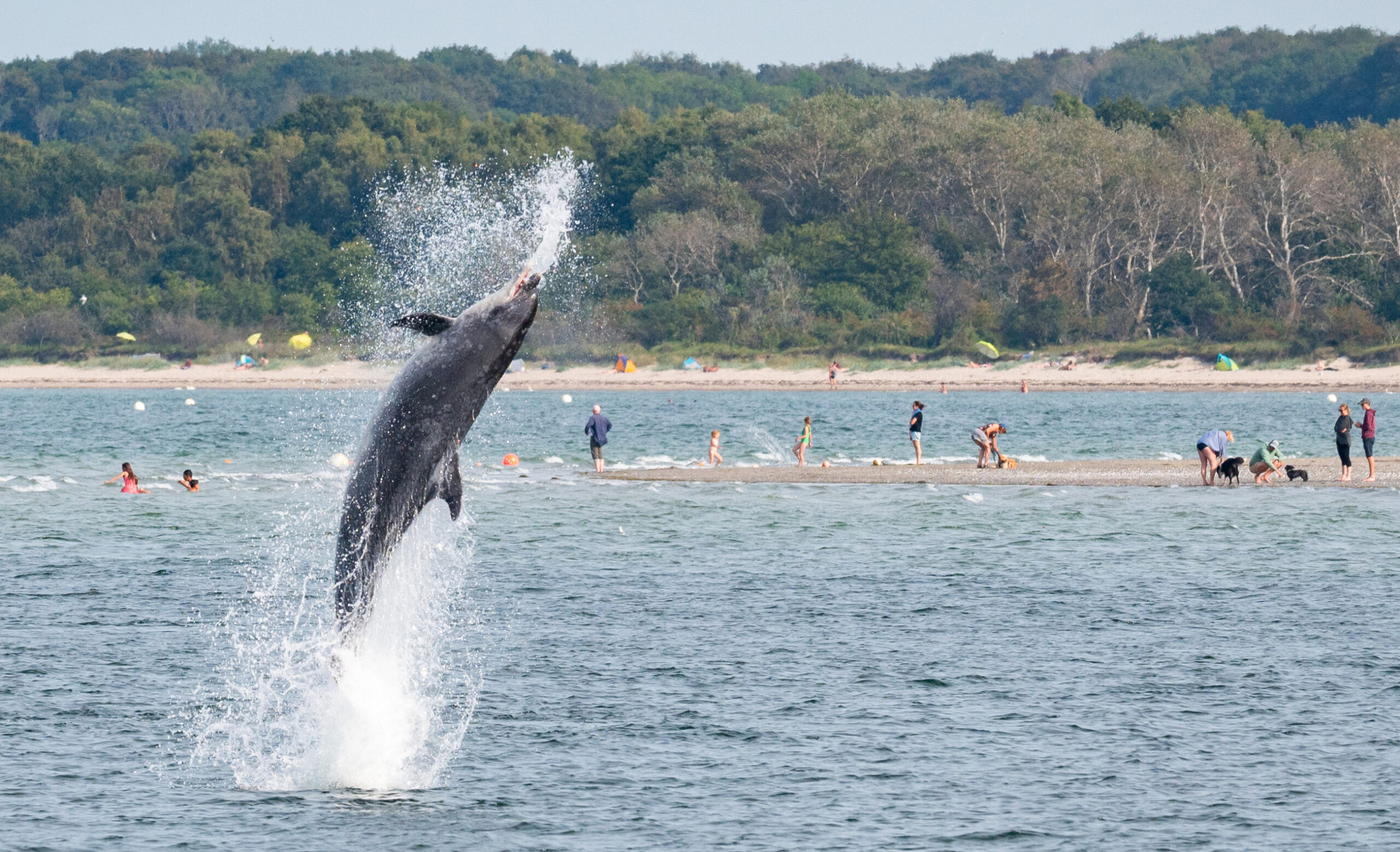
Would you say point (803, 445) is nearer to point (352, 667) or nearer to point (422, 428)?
point (352, 667)

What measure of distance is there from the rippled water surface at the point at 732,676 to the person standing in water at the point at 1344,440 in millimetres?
1448

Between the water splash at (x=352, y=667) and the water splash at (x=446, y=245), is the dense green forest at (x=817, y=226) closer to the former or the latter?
the water splash at (x=446, y=245)

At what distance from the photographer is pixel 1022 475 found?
4841cm

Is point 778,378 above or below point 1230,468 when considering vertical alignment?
below

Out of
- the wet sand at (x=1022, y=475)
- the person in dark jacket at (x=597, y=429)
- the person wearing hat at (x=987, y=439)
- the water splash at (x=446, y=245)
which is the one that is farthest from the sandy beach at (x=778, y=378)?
the person wearing hat at (x=987, y=439)

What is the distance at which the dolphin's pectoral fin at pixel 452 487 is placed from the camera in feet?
42.7

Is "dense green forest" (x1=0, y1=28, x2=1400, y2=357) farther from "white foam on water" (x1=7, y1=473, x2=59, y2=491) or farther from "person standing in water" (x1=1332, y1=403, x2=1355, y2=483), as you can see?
"white foam on water" (x1=7, y1=473, x2=59, y2=491)

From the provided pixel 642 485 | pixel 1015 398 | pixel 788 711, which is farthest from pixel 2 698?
pixel 1015 398

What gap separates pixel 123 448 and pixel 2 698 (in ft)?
151

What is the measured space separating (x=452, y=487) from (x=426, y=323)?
1.50 metres

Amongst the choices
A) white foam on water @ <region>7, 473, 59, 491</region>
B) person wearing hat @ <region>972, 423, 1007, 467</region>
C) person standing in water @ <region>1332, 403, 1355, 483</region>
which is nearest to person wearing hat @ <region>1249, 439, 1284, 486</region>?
person standing in water @ <region>1332, 403, 1355, 483</region>

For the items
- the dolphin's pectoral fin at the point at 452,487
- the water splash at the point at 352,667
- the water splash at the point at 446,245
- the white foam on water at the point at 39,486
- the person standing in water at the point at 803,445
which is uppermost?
the water splash at the point at 446,245

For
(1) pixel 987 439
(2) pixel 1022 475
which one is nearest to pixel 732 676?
(1) pixel 987 439

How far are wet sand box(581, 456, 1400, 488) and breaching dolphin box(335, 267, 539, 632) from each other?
34.3 m
